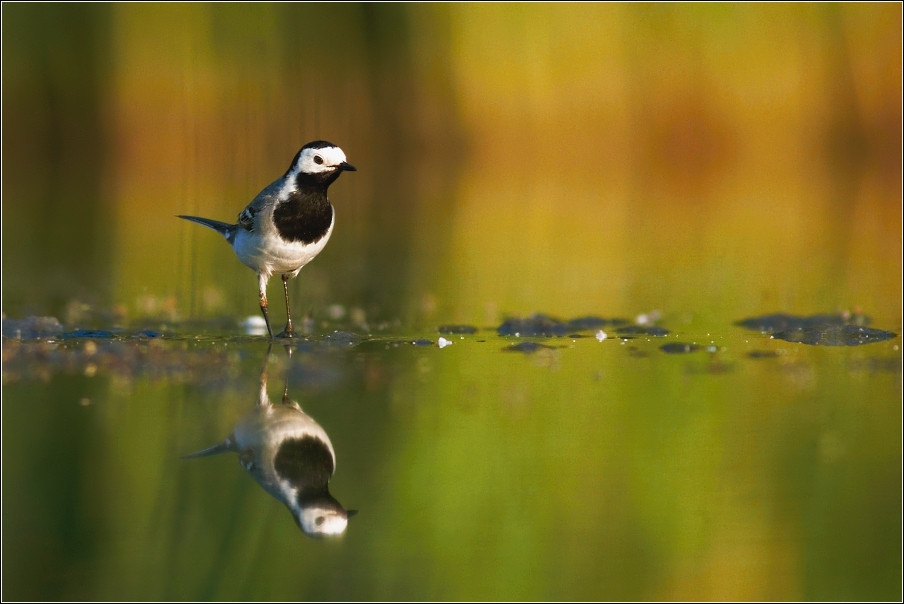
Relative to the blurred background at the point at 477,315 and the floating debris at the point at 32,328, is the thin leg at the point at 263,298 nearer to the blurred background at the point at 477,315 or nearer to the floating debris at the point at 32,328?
the blurred background at the point at 477,315

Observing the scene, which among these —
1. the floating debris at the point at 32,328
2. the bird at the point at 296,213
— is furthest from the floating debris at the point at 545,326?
the floating debris at the point at 32,328

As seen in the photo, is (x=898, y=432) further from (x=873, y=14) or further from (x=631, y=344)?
(x=873, y=14)

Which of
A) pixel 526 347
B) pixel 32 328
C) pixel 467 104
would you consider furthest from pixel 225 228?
pixel 467 104

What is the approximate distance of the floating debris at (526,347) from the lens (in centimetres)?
605

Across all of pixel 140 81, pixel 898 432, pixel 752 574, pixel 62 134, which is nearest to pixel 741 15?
pixel 140 81

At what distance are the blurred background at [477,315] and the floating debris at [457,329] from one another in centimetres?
17

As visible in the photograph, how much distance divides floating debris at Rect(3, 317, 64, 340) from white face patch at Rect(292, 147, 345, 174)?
1532 mm

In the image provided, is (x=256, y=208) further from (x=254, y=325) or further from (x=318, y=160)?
(x=254, y=325)

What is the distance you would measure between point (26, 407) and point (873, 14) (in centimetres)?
2076

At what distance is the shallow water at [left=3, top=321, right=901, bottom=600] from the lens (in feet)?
9.77

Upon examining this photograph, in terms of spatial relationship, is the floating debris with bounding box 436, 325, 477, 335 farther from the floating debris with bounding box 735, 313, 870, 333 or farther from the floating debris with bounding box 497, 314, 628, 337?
the floating debris with bounding box 735, 313, 870, 333

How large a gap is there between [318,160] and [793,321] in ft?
9.22

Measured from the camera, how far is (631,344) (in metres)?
6.20

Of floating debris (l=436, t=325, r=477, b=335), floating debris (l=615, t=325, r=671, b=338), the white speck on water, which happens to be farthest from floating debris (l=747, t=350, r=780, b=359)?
the white speck on water
